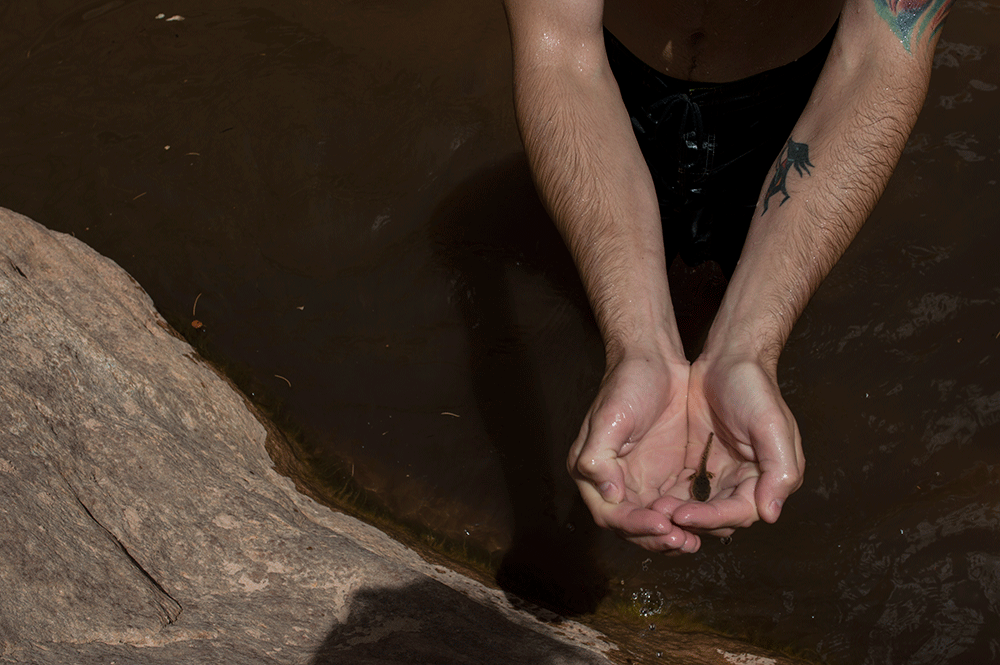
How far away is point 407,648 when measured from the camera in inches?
75.4

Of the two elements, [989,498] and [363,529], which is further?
[989,498]

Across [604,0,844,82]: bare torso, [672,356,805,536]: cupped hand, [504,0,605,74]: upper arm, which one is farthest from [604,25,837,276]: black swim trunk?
[672,356,805,536]: cupped hand

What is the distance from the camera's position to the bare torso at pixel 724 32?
2.37 m

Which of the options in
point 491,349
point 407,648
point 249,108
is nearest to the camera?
point 407,648

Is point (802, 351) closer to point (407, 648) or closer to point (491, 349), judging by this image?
point (491, 349)

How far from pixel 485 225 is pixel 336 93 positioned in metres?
1.14

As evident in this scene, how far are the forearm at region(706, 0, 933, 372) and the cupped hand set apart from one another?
265mm

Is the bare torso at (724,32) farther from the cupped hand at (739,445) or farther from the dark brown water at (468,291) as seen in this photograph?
the cupped hand at (739,445)

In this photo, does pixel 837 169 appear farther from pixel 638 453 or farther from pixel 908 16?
pixel 638 453

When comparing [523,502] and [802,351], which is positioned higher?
[802,351]

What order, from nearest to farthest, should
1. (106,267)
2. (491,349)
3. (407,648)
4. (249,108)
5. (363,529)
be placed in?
(407,648)
(363,529)
(106,267)
(491,349)
(249,108)

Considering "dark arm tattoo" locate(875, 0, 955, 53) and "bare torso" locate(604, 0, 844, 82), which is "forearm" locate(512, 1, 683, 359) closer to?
"bare torso" locate(604, 0, 844, 82)

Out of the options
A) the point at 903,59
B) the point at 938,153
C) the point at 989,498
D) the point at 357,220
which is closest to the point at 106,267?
the point at 357,220

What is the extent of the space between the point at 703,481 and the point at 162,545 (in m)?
1.47
